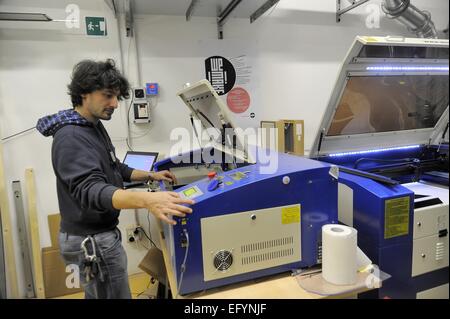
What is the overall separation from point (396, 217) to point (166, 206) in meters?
1.12

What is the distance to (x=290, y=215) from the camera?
3.78 feet

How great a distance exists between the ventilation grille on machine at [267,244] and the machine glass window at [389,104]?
0.95 m

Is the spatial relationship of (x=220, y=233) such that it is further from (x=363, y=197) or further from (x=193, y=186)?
(x=363, y=197)

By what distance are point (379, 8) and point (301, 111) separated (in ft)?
5.00

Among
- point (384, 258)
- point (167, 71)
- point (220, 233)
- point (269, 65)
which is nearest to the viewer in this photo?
point (220, 233)

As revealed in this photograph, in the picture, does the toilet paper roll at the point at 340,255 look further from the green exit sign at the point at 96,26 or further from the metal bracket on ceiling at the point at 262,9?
the green exit sign at the point at 96,26

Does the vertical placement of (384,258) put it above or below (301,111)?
below

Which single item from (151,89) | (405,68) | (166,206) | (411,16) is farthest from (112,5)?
(411,16)

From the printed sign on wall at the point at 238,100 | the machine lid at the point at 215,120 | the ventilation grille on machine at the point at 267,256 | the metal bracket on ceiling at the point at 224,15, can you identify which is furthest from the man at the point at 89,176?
the printed sign on wall at the point at 238,100

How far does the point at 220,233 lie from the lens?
1.08 m

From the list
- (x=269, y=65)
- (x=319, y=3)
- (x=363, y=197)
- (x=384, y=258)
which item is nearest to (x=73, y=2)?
(x=269, y=65)

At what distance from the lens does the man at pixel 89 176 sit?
43.3 inches

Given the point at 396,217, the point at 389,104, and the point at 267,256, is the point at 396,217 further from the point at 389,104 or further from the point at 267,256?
the point at 389,104

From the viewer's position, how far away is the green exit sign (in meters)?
2.42
